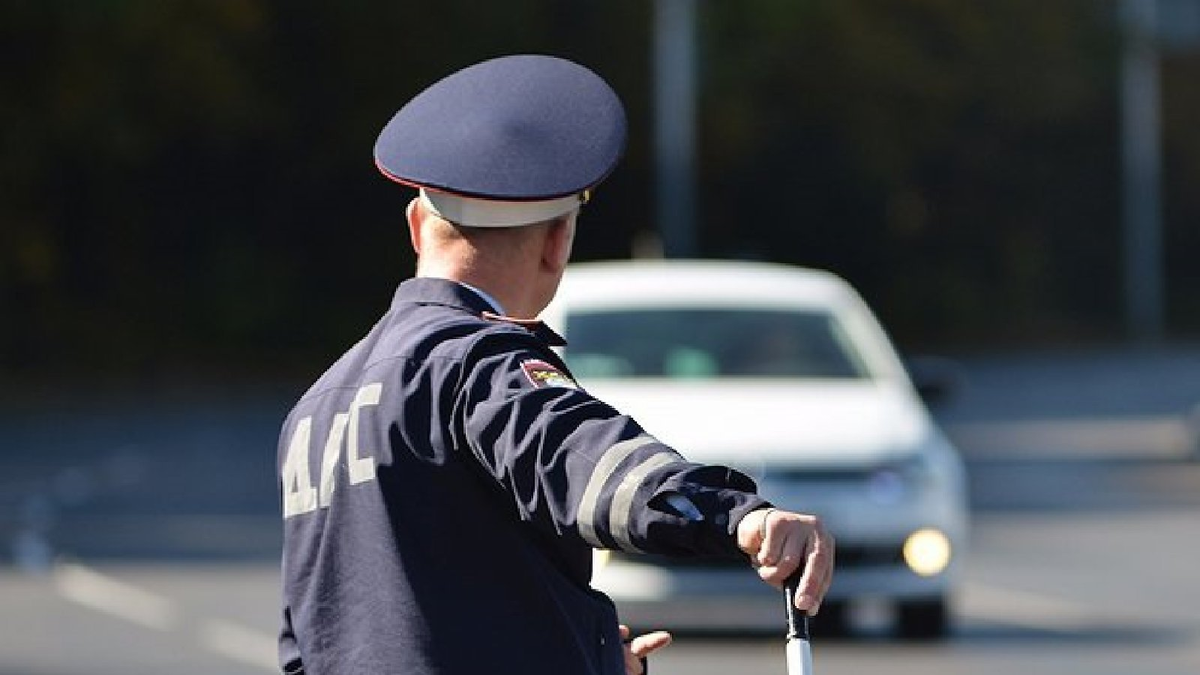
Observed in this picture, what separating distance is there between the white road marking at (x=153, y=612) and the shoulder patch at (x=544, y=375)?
976 cm

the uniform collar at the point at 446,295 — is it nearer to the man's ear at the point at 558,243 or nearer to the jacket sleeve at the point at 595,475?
the man's ear at the point at 558,243

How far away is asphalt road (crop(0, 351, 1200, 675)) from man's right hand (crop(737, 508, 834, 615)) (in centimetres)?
925

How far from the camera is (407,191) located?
4775cm

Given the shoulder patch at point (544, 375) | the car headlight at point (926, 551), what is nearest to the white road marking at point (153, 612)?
the car headlight at point (926, 551)

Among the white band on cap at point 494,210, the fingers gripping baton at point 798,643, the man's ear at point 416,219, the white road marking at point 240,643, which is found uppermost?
the white road marking at point 240,643

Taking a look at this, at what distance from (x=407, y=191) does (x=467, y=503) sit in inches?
1738

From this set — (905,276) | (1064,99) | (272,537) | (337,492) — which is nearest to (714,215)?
(905,276)

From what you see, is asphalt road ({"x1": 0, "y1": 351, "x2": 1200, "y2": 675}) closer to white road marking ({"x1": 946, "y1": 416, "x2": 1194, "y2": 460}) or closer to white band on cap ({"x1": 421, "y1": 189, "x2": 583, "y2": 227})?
white road marking ({"x1": 946, "y1": 416, "x2": 1194, "y2": 460})

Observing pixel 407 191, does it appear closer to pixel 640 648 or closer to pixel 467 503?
pixel 640 648

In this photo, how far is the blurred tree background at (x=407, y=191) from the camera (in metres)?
50.3

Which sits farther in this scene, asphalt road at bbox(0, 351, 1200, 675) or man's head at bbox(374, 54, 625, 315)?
asphalt road at bbox(0, 351, 1200, 675)

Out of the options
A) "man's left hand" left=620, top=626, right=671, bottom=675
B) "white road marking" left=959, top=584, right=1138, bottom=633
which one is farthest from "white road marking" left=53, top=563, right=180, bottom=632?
"man's left hand" left=620, top=626, right=671, bottom=675

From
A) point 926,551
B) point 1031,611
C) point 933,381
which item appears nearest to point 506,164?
point 926,551

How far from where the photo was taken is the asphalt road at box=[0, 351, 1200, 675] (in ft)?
45.4
